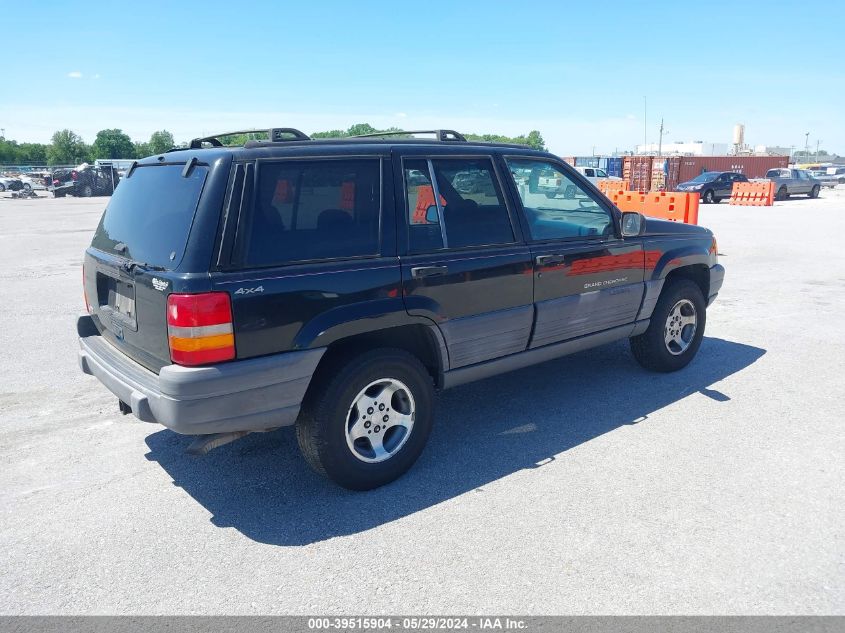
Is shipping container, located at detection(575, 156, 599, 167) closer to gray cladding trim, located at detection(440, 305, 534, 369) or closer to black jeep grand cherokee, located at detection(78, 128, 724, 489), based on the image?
black jeep grand cherokee, located at detection(78, 128, 724, 489)

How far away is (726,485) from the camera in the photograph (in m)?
3.72

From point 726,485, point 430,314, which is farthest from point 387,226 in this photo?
point 726,485

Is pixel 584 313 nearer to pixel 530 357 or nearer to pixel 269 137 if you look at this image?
pixel 530 357

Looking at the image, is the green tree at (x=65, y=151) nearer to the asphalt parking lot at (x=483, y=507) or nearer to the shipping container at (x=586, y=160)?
the shipping container at (x=586, y=160)

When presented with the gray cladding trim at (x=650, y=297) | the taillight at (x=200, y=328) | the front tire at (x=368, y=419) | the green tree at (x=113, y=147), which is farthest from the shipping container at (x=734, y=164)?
the green tree at (x=113, y=147)

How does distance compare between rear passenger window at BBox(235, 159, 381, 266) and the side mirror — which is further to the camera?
the side mirror

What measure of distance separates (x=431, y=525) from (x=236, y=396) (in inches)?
47.7

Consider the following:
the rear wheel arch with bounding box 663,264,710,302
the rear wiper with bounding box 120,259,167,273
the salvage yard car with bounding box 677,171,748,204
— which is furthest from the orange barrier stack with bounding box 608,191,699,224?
the salvage yard car with bounding box 677,171,748,204

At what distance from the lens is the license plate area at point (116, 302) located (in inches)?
138

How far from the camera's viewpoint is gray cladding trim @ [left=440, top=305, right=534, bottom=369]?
3.96 metres

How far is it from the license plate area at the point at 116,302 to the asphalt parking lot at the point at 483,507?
3.13 feet

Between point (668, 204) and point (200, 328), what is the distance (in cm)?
1095

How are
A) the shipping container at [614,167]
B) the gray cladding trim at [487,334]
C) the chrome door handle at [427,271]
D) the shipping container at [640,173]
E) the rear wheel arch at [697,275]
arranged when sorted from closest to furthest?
the chrome door handle at [427,271] → the gray cladding trim at [487,334] → the rear wheel arch at [697,275] → the shipping container at [640,173] → the shipping container at [614,167]

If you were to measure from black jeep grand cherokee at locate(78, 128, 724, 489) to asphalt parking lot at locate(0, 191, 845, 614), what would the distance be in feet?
1.54
